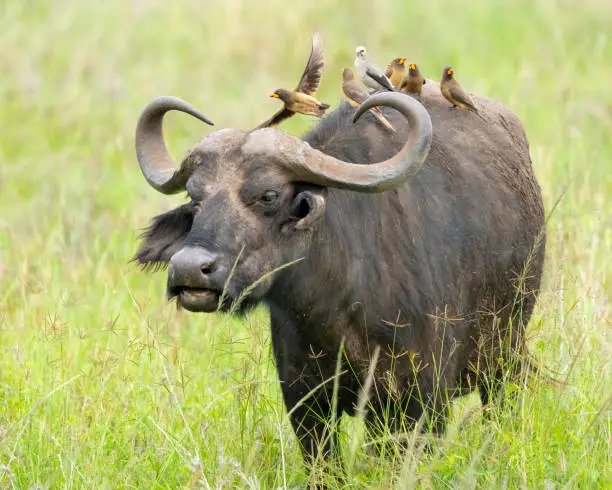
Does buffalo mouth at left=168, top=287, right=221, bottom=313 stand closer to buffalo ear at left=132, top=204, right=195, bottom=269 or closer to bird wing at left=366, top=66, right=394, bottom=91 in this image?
buffalo ear at left=132, top=204, right=195, bottom=269

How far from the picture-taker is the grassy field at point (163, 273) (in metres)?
4.72

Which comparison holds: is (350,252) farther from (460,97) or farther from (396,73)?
(396,73)

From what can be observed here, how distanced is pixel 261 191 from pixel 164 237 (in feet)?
1.82

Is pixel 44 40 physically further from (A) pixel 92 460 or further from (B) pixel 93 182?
(A) pixel 92 460

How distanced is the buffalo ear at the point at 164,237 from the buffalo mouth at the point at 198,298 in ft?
1.66

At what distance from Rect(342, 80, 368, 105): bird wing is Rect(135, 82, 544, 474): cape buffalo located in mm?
93

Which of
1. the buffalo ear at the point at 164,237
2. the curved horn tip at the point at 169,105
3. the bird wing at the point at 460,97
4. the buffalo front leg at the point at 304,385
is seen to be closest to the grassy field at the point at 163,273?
the buffalo front leg at the point at 304,385

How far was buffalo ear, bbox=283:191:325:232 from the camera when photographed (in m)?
4.66

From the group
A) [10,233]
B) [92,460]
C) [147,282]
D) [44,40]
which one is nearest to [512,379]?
[92,460]

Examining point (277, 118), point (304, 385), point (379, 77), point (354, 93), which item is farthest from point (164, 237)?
point (379, 77)

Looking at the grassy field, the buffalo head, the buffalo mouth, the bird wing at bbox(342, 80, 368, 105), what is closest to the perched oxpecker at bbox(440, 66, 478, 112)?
the bird wing at bbox(342, 80, 368, 105)

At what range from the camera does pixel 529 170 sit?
6.17 meters

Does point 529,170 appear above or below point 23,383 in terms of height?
above

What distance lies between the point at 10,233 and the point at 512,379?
16.2 ft
